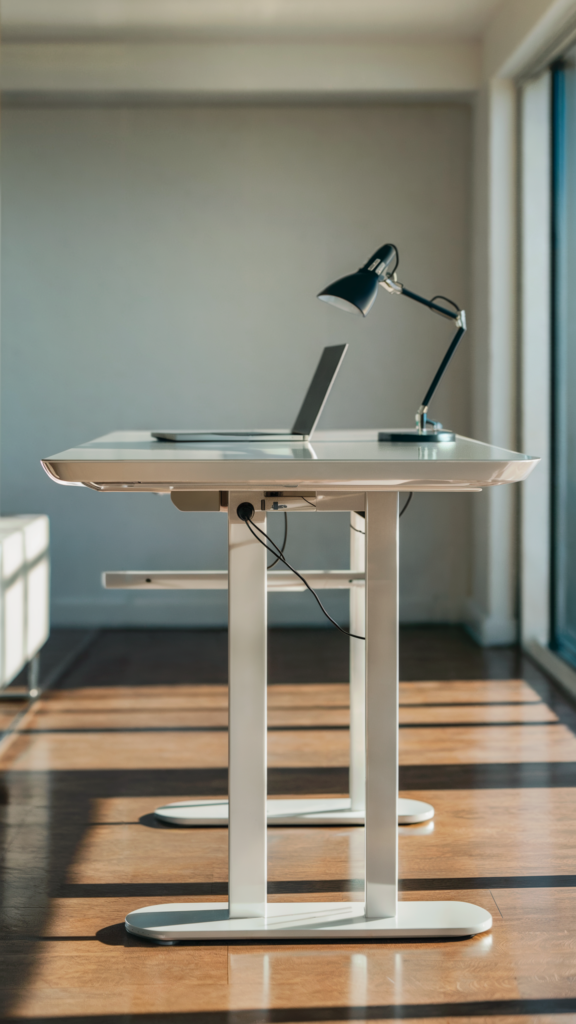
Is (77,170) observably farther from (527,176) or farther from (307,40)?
(527,176)

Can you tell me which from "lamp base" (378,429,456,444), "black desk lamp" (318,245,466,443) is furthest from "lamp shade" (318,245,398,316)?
"lamp base" (378,429,456,444)

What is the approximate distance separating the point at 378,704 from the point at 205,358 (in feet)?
10.2

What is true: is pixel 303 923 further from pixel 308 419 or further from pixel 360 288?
pixel 360 288

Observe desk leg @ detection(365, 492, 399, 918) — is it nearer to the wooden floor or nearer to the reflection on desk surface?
the reflection on desk surface

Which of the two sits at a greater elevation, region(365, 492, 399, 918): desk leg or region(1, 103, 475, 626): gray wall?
region(1, 103, 475, 626): gray wall

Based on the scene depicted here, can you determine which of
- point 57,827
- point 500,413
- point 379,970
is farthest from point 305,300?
point 379,970

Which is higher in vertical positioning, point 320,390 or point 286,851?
point 320,390

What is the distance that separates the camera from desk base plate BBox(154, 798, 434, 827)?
230 cm

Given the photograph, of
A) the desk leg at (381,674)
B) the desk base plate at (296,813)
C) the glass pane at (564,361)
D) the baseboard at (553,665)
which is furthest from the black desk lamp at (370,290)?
the glass pane at (564,361)

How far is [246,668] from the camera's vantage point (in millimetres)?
1694

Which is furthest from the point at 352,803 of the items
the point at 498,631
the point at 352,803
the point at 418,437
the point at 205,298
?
the point at 205,298

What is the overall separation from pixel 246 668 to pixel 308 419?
28.4 inches

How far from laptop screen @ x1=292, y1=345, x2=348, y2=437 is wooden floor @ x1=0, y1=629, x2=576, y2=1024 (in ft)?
3.27

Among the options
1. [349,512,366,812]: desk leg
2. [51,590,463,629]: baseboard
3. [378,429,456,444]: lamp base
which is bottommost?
[51,590,463,629]: baseboard
